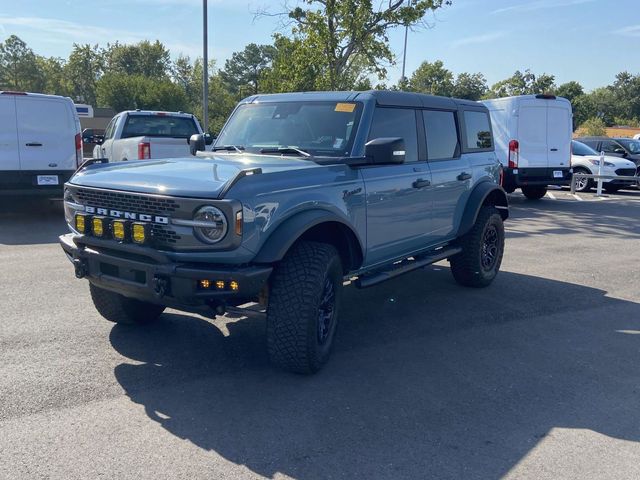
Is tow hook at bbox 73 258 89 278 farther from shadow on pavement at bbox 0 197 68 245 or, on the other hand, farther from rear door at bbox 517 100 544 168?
rear door at bbox 517 100 544 168

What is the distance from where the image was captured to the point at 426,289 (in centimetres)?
682

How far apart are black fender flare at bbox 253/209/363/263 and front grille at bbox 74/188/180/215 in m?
0.61

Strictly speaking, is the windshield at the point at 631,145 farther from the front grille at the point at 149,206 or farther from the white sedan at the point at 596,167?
the front grille at the point at 149,206

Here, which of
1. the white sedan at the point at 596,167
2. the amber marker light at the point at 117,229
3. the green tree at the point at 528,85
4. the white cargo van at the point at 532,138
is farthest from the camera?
the green tree at the point at 528,85

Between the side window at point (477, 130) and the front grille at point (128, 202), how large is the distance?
13.1 ft

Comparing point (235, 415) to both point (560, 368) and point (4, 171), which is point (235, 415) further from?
point (4, 171)

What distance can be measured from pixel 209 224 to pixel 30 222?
859 centimetres

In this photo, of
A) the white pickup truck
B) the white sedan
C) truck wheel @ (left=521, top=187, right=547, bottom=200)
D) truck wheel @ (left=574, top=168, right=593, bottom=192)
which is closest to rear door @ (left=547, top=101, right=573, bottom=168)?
truck wheel @ (left=521, top=187, right=547, bottom=200)

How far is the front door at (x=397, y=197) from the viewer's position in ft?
16.3

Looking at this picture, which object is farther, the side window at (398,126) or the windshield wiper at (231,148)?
the windshield wiper at (231,148)

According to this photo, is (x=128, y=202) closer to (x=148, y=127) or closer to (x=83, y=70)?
(x=148, y=127)

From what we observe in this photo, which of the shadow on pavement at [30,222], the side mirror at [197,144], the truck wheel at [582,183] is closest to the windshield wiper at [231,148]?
the side mirror at [197,144]

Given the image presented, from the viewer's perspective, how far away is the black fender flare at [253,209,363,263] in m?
3.86

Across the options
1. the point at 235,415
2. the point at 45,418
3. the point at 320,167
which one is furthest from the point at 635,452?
the point at 45,418
